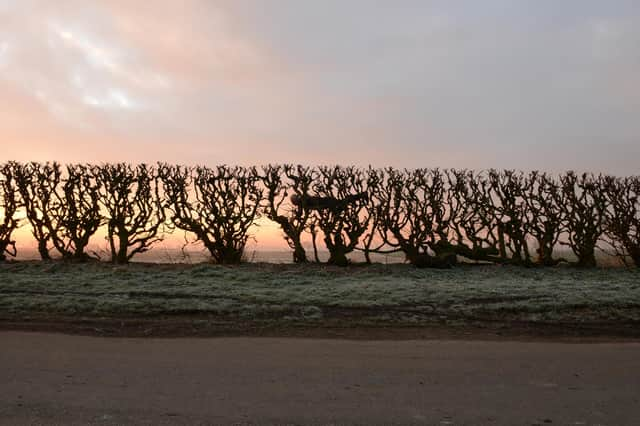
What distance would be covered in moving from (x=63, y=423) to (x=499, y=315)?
22.4ft

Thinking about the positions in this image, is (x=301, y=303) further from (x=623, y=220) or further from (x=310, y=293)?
(x=623, y=220)

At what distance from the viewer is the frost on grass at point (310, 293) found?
8836 mm

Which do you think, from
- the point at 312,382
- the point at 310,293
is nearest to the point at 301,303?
the point at 310,293

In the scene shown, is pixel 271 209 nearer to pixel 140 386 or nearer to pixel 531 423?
pixel 140 386

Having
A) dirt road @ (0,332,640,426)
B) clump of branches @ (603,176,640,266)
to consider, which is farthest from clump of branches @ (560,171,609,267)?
dirt road @ (0,332,640,426)

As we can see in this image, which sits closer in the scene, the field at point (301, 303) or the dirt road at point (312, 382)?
the dirt road at point (312, 382)

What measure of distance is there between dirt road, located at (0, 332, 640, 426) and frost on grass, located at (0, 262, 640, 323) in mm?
1679

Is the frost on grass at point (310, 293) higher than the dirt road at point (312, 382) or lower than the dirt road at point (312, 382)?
higher

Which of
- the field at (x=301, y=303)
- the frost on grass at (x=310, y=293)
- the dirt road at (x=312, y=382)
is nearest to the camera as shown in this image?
the dirt road at (x=312, y=382)

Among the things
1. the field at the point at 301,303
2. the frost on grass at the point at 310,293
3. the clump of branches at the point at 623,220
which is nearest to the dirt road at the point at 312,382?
the field at the point at 301,303

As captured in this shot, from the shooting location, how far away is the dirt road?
429 centimetres

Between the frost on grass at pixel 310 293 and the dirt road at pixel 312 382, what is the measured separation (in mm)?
1679

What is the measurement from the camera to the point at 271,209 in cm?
1603

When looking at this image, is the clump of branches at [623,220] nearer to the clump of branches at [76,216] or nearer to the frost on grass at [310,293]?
the frost on grass at [310,293]
